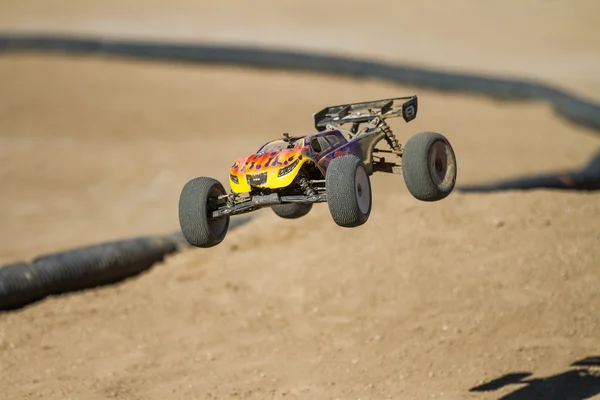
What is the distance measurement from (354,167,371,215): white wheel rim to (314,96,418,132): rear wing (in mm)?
1287

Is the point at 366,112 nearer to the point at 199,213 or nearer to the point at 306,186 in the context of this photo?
the point at 306,186

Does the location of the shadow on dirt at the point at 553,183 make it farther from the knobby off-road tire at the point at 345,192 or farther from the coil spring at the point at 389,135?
the knobby off-road tire at the point at 345,192

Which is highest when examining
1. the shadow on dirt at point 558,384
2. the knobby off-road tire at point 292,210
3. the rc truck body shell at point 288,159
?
the rc truck body shell at point 288,159

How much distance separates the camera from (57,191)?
19094 millimetres

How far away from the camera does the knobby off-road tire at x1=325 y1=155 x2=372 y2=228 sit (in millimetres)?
7707

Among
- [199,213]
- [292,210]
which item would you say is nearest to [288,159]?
A: [199,213]

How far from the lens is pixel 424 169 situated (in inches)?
332

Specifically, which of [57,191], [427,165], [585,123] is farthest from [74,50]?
[427,165]

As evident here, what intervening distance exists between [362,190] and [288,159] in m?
0.72

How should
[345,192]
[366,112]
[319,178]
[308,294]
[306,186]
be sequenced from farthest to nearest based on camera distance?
[308,294] → [366,112] → [319,178] → [306,186] → [345,192]

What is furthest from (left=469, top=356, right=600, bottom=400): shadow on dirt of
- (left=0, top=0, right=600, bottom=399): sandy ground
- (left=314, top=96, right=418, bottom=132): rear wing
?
(left=314, top=96, right=418, bottom=132): rear wing

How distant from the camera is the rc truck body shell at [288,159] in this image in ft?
26.6

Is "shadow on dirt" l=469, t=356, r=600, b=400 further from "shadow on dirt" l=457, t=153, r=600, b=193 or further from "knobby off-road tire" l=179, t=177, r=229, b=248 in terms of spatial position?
"shadow on dirt" l=457, t=153, r=600, b=193

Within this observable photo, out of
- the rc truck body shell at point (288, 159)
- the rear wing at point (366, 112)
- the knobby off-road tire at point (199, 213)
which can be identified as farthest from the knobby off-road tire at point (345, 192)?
the rear wing at point (366, 112)
